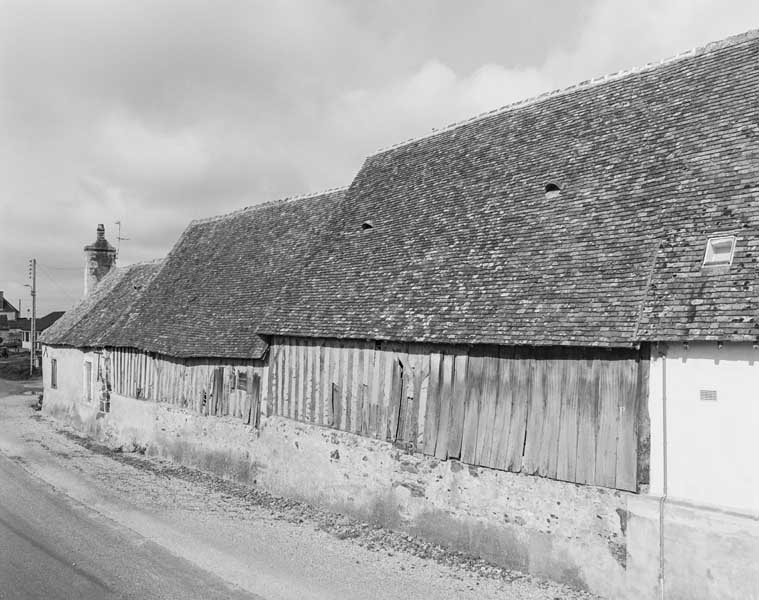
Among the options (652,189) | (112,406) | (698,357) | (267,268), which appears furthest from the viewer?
(112,406)

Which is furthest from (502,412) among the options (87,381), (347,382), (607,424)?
(87,381)

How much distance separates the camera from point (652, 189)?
912 centimetres

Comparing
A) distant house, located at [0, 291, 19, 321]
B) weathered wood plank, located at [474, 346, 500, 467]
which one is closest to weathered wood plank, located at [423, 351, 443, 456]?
weathered wood plank, located at [474, 346, 500, 467]

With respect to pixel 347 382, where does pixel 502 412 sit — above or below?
below

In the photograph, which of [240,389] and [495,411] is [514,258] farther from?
[240,389]

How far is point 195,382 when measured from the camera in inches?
632

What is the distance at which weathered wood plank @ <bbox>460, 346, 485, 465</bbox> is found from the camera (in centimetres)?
953

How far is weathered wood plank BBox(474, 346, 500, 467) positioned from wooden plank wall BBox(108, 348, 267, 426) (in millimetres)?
6361

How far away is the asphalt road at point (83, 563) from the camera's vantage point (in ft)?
25.0

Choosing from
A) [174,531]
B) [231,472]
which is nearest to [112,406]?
[231,472]

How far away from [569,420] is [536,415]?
20.8 inches

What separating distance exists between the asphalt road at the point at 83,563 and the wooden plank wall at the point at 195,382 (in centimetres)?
421

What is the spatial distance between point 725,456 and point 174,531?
8730mm

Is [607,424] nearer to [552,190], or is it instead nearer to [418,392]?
[418,392]
